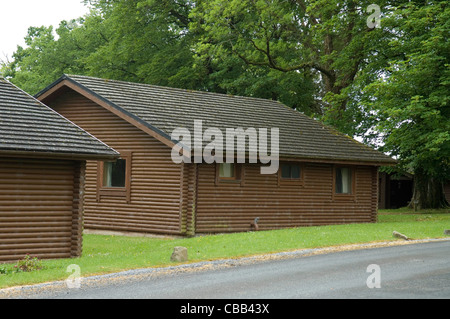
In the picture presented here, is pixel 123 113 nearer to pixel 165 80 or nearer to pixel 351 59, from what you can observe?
pixel 351 59

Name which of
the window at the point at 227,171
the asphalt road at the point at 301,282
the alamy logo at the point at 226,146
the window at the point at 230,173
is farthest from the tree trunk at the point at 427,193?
the asphalt road at the point at 301,282

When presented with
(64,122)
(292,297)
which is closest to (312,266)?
(292,297)

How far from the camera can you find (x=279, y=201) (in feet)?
86.6

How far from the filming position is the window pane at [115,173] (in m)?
25.4

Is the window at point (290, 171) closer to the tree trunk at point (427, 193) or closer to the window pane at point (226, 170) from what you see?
the window pane at point (226, 170)

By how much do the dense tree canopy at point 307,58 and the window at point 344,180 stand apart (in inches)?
94.4

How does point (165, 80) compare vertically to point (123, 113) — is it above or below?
above

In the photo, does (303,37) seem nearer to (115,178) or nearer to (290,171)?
(290,171)

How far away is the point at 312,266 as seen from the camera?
14500mm

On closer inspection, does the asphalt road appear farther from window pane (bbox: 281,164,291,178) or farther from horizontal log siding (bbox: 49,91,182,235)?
window pane (bbox: 281,164,291,178)

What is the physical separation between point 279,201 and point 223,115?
182 inches

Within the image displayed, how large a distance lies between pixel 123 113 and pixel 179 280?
12.3 metres

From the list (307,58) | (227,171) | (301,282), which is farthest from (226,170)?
(307,58)
